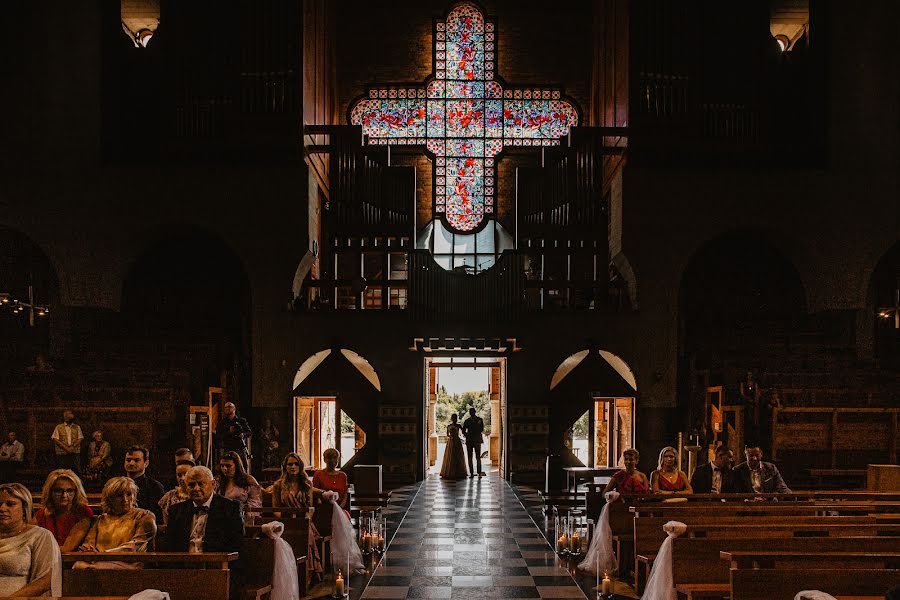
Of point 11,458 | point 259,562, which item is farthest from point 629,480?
point 11,458

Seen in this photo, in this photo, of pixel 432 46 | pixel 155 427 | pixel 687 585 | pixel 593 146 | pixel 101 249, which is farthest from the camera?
pixel 432 46

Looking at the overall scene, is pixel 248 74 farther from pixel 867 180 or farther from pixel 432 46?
pixel 867 180

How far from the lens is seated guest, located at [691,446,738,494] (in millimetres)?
9555

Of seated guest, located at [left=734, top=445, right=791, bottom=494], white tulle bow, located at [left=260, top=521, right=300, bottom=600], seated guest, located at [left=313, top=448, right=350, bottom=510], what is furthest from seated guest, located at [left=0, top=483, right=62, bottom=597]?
seated guest, located at [left=734, top=445, right=791, bottom=494]

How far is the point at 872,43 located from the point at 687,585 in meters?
13.9

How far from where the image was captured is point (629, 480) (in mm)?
9078

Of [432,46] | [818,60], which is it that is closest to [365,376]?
[432,46]

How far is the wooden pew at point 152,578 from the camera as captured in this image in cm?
529

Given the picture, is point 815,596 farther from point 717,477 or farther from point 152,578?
point 717,477

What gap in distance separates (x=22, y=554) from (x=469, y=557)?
5.63 meters

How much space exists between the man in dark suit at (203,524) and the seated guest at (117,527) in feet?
0.60

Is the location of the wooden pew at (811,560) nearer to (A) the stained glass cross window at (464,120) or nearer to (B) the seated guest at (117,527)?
(B) the seated guest at (117,527)

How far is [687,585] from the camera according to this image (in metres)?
6.43

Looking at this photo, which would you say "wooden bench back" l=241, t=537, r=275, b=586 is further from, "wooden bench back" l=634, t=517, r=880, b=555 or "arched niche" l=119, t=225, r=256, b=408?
"arched niche" l=119, t=225, r=256, b=408
